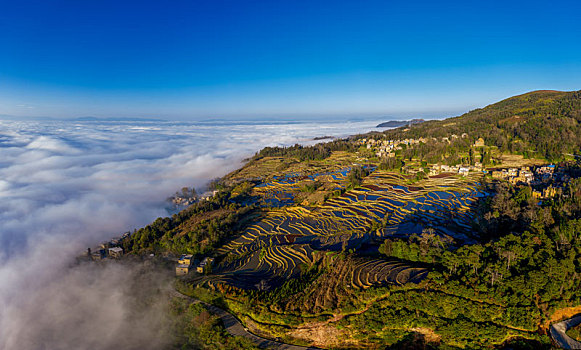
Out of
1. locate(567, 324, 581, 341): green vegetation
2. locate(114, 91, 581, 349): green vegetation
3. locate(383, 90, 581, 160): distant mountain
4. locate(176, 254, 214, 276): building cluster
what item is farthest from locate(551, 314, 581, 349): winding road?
locate(383, 90, 581, 160): distant mountain

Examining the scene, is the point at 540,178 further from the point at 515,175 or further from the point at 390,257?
the point at 390,257

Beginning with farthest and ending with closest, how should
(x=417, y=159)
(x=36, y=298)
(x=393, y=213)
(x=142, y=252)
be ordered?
1. (x=417, y=159)
2. (x=393, y=213)
3. (x=142, y=252)
4. (x=36, y=298)

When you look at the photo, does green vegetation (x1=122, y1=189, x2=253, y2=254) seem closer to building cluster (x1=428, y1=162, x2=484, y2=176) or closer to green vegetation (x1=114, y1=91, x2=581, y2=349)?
green vegetation (x1=114, y1=91, x2=581, y2=349)

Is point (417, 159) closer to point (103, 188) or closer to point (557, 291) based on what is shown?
point (557, 291)

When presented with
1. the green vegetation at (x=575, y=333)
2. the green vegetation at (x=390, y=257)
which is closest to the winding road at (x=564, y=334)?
the green vegetation at (x=575, y=333)

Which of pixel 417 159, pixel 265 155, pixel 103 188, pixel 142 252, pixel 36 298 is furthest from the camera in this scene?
pixel 265 155

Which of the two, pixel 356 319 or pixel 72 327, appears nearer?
pixel 356 319

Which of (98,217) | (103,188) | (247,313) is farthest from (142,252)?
(103,188)
